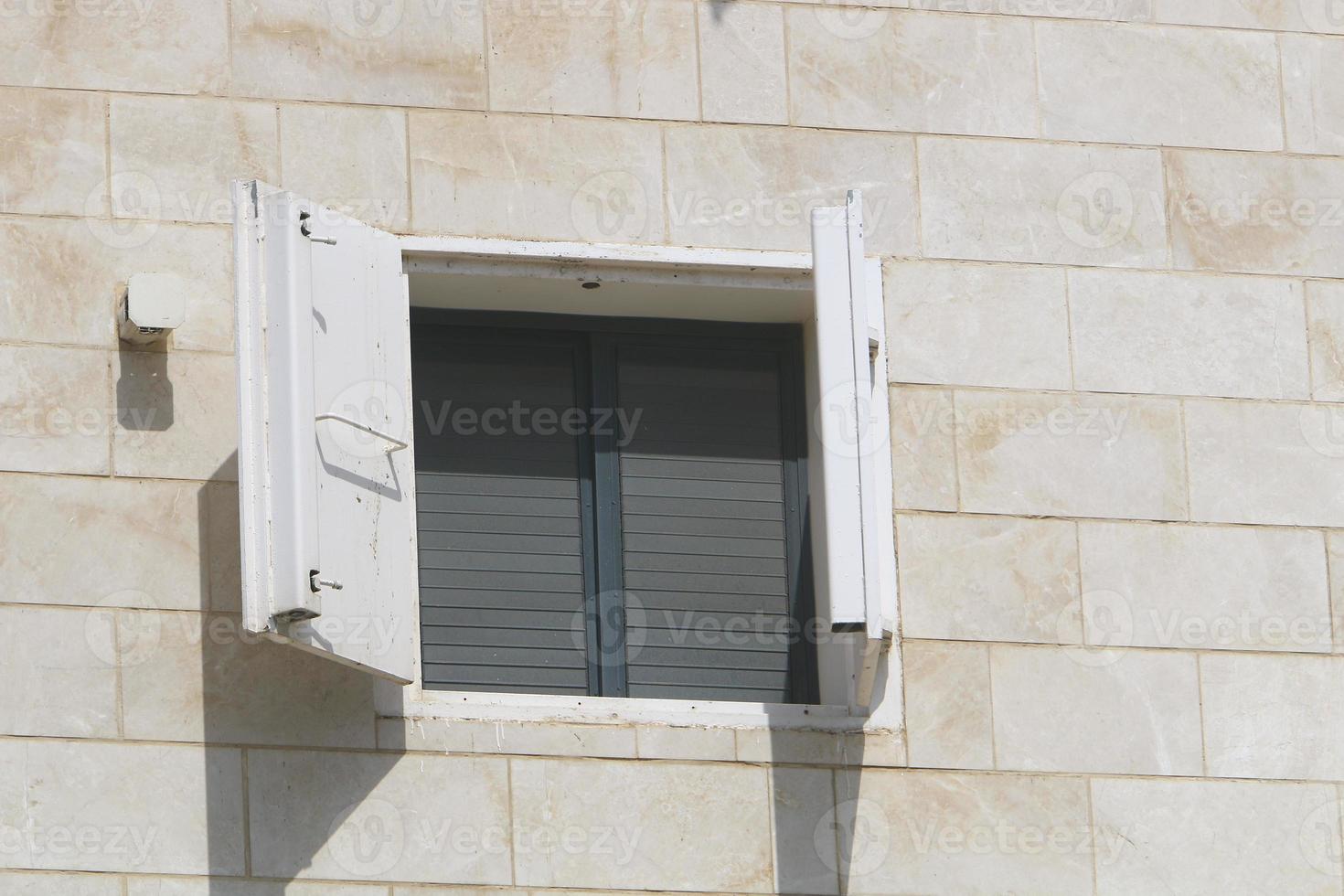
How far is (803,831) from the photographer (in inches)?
412

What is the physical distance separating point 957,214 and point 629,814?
10.2 feet

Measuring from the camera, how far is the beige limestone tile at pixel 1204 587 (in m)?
11.0

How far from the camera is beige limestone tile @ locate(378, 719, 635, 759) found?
10.3 m

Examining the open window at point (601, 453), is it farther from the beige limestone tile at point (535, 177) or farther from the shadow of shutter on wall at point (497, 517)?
the beige limestone tile at point (535, 177)

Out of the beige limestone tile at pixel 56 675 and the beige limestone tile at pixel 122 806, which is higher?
the beige limestone tile at pixel 56 675

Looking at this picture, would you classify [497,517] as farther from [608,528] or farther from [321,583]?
[321,583]

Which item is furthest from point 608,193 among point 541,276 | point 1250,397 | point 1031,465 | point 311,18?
point 1250,397

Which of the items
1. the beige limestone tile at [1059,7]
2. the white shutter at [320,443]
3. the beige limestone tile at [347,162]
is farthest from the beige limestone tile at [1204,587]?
the beige limestone tile at [347,162]

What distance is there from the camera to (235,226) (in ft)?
32.7

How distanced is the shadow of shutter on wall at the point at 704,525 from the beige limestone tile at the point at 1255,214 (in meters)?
2.00

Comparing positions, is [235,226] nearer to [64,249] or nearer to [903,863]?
[64,249]

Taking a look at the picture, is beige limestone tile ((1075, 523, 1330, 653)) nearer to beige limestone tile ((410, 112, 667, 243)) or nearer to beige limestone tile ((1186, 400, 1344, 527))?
beige limestone tile ((1186, 400, 1344, 527))

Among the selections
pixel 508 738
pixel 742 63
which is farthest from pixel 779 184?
pixel 508 738

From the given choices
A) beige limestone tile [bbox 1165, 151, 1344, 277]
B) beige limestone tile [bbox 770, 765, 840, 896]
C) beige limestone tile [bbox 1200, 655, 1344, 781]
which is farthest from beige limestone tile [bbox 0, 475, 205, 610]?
beige limestone tile [bbox 1165, 151, 1344, 277]
